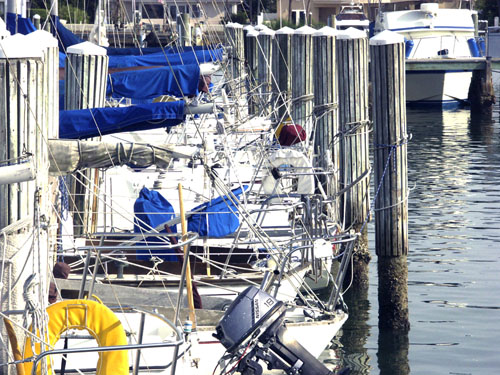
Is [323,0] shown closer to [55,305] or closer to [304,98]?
[304,98]

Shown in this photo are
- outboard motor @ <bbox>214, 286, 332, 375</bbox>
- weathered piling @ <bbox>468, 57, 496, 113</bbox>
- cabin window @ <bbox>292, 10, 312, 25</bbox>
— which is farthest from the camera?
cabin window @ <bbox>292, 10, 312, 25</bbox>

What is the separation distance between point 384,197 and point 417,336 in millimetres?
2030

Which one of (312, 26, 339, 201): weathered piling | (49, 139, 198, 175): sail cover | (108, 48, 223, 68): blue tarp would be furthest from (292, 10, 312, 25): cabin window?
(49, 139, 198, 175): sail cover

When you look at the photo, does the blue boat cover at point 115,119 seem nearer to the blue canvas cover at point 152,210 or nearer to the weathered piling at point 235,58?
the blue canvas cover at point 152,210

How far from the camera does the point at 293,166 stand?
14516 millimetres

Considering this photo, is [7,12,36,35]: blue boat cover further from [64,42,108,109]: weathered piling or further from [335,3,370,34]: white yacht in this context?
[335,3,370,34]: white yacht

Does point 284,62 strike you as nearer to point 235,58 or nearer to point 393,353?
point 235,58

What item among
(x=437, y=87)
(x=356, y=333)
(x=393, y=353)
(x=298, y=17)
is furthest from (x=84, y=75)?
(x=298, y=17)

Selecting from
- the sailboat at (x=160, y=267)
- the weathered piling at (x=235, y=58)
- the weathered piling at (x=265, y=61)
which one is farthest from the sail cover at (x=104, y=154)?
the weathered piling at (x=265, y=61)

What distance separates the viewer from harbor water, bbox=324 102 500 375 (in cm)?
1192

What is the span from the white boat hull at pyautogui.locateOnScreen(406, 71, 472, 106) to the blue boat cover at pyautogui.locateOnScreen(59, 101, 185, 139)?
29.4 meters

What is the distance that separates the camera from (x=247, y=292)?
8555 mm

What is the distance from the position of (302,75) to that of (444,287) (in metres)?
6.63

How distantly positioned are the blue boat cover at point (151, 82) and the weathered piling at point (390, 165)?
210 inches
